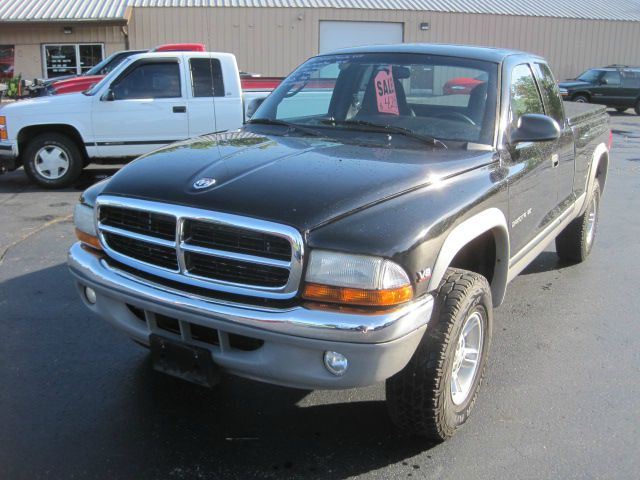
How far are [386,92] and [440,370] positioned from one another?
193 centimetres

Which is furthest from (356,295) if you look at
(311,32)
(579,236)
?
(311,32)

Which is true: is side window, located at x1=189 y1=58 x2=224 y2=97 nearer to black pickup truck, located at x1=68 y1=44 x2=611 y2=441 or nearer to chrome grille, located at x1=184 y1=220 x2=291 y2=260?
black pickup truck, located at x1=68 y1=44 x2=611 y2=441

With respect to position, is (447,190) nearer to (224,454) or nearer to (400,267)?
(400,267)

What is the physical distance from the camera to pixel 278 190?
8.80 ft

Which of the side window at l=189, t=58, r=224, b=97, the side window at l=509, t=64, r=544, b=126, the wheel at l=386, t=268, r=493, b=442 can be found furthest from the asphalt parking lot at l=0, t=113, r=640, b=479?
the side window at l=189, t=58, r=224, b=97

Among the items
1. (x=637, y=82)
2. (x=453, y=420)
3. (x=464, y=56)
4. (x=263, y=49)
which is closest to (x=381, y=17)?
(x=263, y=49)

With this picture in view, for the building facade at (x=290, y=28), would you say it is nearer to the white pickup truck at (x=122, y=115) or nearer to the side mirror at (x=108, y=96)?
the white pickup truck at (x=122, y=115)

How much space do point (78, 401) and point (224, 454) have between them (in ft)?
3.17

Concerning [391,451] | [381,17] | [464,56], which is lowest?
[391,451]

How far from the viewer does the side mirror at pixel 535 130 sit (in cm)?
353

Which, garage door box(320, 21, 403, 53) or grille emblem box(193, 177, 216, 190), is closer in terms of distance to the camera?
grille emblem box(193, 177, 216, 190)

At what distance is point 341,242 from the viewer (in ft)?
8.00

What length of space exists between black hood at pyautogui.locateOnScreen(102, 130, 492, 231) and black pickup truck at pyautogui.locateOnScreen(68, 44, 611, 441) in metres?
0.01

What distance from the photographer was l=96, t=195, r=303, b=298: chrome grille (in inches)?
98.5
